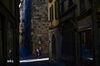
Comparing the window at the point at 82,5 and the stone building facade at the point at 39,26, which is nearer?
the window at the point at 82,5

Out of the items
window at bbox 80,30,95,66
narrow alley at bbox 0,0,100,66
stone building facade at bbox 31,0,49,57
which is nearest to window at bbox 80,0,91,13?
narrow alley at bbox 0,0,100,66

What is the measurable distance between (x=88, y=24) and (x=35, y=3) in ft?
90.3

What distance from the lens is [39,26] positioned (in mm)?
42812

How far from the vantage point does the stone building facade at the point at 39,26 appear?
42.2 metres

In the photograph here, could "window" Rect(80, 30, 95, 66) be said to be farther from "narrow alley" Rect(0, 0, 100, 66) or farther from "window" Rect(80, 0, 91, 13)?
"window" Rect(80, 0, 91, 13)

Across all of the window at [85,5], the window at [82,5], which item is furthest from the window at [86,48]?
the window at [82,5]

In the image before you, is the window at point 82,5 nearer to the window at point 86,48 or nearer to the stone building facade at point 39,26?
the window at point 86,48

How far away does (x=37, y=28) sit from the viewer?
42.8 meters

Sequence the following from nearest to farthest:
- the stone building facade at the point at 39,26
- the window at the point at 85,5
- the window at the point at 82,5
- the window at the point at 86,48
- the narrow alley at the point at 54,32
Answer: the narrow alley at the point at 54,32 → the window at the point at 86,48 → the window at the point at 85,5 → the window at the point at 82,5 → the stone building facade at the point at 39,26

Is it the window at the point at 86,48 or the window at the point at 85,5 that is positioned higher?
the window at the point at 85,5

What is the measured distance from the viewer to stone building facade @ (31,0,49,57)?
42.2 meters

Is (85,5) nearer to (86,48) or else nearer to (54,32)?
(86,48)

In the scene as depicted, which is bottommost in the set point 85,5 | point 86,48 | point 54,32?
point 86,48

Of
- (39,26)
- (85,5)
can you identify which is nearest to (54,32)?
(39,26)
